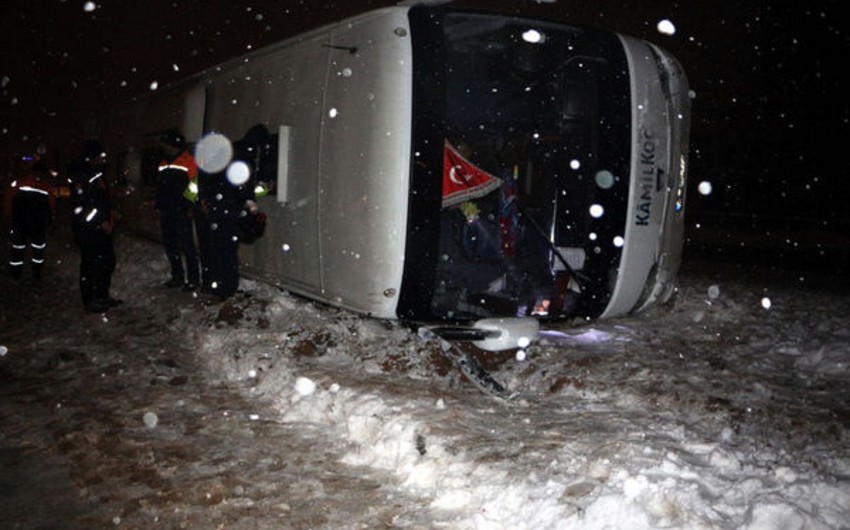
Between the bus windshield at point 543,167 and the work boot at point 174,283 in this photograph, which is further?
the work boot at point 174,283

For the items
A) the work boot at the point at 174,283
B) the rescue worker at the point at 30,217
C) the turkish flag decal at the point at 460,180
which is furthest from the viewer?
the rescue worker at the point at 30,217

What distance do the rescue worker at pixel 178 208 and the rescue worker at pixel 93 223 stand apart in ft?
3.25

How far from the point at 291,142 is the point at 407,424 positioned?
3070 millimetres

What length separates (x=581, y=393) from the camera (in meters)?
4.79

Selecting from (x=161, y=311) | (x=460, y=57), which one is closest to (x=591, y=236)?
(x=460, y=57)

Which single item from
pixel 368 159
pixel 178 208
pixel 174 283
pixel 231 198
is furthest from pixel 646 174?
pixel 174 283

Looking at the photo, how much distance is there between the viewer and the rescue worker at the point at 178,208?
8.18 metres

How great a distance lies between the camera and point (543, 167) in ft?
21.8

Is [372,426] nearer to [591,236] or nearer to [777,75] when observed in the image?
[591,236]

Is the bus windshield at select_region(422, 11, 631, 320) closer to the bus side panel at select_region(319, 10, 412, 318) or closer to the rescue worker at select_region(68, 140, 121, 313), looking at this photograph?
the bus side panel at select_region(319, 10, 412, 318)

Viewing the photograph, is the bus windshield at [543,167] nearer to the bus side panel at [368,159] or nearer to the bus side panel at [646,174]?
the bus side panel at [646,174]

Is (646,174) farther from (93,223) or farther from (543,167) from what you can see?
(93,223)

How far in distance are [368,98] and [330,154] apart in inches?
26.1

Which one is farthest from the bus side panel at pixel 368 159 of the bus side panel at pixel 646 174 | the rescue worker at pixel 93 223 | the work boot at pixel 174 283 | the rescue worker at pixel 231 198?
the work boot at pixel 174 283
